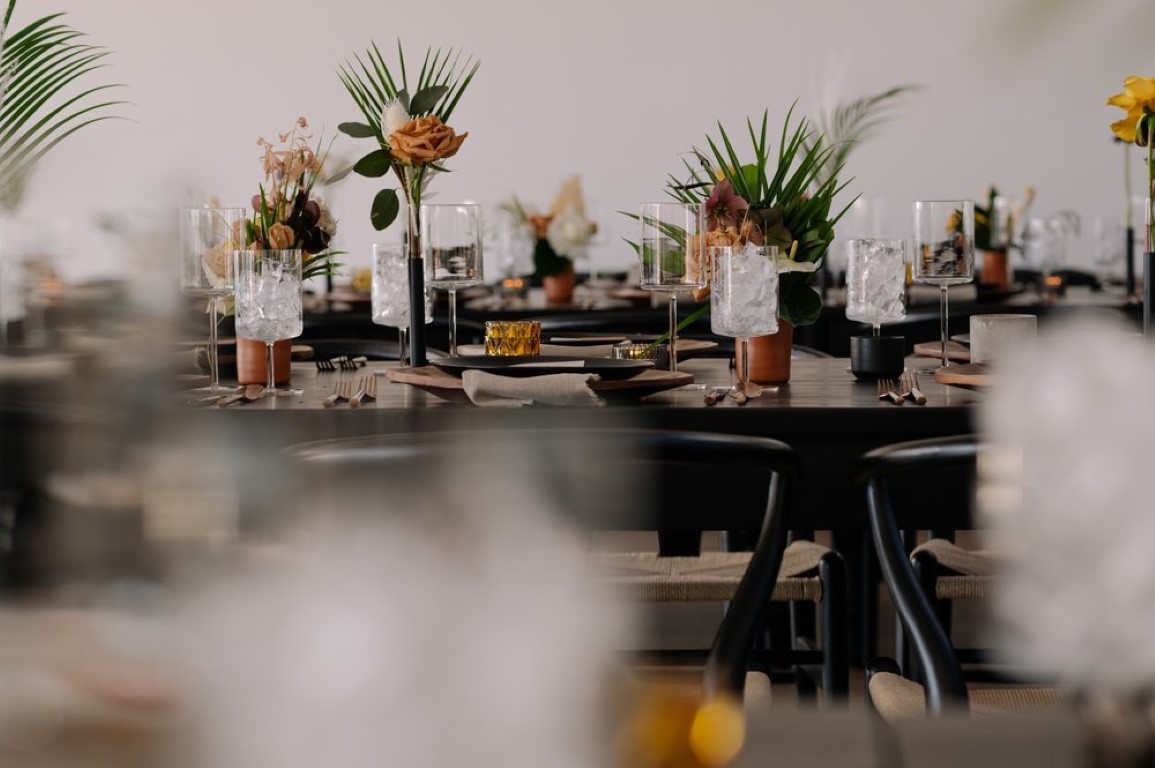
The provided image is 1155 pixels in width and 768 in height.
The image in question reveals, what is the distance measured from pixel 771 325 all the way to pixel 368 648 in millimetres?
1760

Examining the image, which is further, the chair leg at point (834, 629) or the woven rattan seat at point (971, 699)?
the chair leg at point (834, 629)

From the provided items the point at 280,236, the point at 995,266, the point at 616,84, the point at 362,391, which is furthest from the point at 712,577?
the point at 616,84

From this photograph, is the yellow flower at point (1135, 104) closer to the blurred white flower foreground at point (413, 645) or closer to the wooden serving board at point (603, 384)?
the wooden serving board at point (603, 384)

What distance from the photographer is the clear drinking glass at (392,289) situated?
2354 millimetres

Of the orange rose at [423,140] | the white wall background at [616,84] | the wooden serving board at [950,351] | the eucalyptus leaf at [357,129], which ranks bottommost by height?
the wooden serving board at [950,351]

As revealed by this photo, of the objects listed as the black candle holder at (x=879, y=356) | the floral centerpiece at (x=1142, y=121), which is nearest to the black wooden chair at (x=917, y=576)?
the black candle holder at (x=879, y=356)

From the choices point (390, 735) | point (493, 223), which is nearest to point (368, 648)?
point (390, 735)

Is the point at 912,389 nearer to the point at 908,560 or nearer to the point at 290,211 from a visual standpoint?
the point at 908,560

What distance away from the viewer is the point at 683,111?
6.49 metres

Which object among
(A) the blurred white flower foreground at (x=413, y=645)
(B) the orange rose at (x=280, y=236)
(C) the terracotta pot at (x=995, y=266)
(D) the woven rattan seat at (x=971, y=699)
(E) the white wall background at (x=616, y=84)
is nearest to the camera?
A: (A) the blurred white flower foreground at (x=413, y=645)

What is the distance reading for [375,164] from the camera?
2.21 meters

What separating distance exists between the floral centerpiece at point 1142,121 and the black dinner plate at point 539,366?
77 centimetres

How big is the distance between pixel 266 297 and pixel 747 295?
67 cm

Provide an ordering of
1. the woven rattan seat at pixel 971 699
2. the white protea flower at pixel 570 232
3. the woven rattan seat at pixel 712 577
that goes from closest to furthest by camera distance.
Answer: the woven rattan seat at pixel 971 699
the woven rattan seat at pixel 712 577
the white protea flower at pixel 570 232
